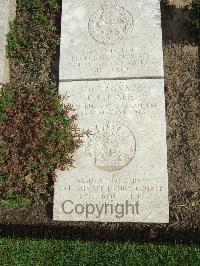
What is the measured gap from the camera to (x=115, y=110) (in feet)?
21.6

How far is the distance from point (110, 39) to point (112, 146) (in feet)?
5.61

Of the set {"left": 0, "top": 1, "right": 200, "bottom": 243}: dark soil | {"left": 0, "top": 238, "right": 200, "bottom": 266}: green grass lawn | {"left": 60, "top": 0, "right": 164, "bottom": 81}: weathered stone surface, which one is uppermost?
{"left": 60, "top": 0, "right": 164, "bottom": 81}: weathered stone surface

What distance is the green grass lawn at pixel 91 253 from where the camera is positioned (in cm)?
582

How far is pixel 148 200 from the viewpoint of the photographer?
241 inches

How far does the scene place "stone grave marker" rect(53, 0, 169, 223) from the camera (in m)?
6.19

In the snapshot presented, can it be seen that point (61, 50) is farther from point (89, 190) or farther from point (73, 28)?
point (89, 190)

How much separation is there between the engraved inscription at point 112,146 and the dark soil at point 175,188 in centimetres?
73

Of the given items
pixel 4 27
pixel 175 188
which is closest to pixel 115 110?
pixel 175 188

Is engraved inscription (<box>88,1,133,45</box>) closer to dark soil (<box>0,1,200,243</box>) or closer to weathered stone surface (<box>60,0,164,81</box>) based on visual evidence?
weathered stone surface (<box>60,0,164,81</box>)

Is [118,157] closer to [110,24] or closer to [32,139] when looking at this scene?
[32,139]

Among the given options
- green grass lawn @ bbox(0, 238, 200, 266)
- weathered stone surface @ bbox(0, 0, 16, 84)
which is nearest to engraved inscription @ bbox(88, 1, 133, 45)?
weathered stone surface @ bbox(0, 0, 16, 84)

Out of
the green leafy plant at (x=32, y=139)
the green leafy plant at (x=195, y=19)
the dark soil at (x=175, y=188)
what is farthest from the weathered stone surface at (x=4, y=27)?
the green leafy plant at (x=195, y=19)

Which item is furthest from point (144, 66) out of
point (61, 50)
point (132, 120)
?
point (61, 50)

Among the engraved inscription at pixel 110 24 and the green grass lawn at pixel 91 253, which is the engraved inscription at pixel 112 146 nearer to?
the green grass lawn at pixel 91 253
